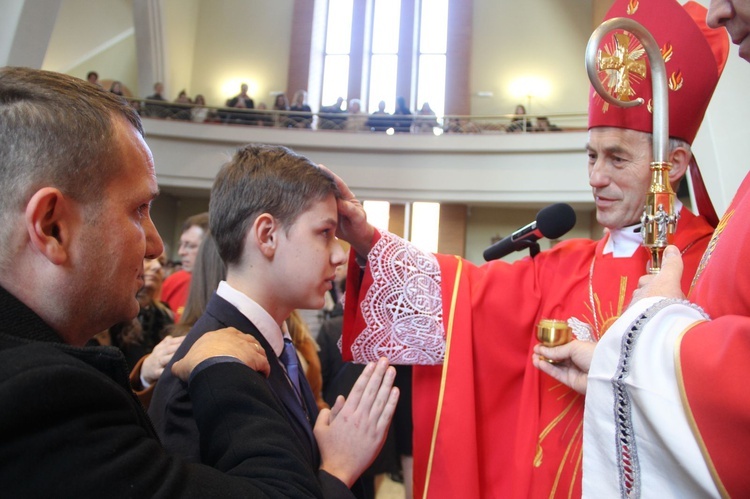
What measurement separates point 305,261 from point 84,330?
0.61 meters

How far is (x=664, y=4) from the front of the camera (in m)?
1.85

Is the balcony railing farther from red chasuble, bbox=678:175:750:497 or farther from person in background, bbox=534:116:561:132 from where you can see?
red chasuble, bbox=678:175:750:497

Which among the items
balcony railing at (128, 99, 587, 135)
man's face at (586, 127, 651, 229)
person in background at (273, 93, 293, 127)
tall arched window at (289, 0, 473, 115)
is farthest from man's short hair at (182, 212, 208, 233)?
tall arched window at (289, 0, 473, 115)

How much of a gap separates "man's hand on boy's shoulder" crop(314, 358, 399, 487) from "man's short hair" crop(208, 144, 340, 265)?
0.42 m

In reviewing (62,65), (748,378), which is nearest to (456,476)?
(748,378)

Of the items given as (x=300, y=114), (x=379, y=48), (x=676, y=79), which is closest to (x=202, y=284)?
(x=676, y=79)

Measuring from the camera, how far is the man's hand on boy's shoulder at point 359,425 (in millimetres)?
1182

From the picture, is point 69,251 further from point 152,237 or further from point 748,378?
point 748,378

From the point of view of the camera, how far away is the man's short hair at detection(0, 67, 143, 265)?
0.79 metres

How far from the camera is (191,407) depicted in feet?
3.70

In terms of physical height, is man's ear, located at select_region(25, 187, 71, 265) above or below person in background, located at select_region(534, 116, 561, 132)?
below

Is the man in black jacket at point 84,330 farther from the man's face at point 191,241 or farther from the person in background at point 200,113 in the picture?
the person in background at point 200,113

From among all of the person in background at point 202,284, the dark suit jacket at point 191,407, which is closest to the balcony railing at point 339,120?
the person in background at point 202,284

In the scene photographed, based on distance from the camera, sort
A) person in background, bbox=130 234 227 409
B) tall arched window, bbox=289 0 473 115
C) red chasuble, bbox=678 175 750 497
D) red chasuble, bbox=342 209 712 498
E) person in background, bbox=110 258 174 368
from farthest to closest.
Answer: tall arched window, bbox=289 0 473 115, person in background, bbox=110 258 174 368, person in background, bbox=130 234 227 409, red chasuble, bbox=342 209 712 498, red chasuble, bbox=678 175 750 497
